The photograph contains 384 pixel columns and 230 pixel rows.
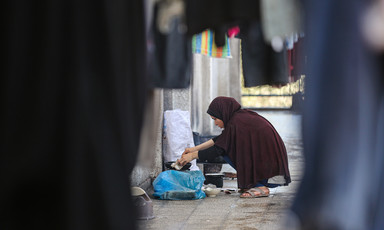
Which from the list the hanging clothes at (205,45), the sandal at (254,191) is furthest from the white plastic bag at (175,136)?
the hanging clothes at (205,45)

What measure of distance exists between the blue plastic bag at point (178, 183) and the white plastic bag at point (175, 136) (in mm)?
919

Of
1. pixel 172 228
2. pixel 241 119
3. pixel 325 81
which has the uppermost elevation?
A: pixel 325 81

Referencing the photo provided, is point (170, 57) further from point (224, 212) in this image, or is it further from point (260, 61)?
point (224, 212)

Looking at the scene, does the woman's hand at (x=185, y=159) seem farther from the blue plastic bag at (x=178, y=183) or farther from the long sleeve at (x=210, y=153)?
the blue plastic bag at (x=178, y=183)

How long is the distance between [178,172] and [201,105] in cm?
578

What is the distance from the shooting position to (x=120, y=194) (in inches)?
90.0

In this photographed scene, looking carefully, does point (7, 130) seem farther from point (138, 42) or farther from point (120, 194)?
point (138, 42)

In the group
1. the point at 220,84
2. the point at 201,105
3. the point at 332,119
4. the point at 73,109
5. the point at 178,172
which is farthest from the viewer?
the point at 220,84

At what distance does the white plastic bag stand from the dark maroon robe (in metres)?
0.78

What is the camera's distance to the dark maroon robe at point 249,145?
7500 millimetres

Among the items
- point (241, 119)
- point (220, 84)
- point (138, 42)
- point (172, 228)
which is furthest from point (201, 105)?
point (138, 42)

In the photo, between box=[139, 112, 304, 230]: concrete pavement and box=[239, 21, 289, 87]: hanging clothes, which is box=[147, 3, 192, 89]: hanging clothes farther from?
box=[139, 112, 304, 230]: concrete pavement

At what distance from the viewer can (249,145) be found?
762 cm

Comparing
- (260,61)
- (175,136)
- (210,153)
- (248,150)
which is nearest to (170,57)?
(260,61)
